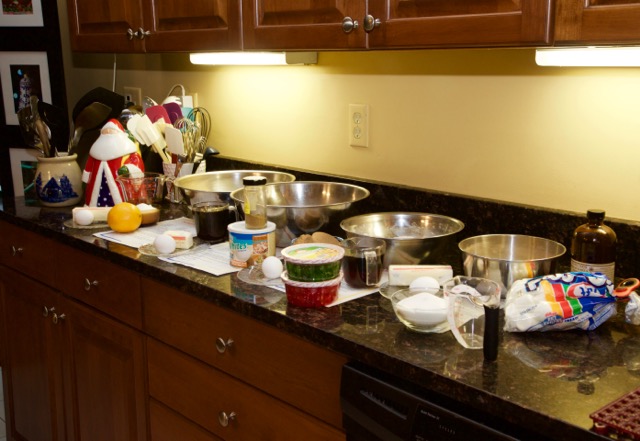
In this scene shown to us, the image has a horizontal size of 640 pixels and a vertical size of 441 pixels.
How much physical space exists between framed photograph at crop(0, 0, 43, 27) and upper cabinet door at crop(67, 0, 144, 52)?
0.59 metres

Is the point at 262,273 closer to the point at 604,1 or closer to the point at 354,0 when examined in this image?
the point at 354,0

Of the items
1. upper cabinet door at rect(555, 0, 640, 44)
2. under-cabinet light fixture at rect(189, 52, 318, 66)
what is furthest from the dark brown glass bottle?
under-cabinet light fixture at rect(189, 52, 318, 66)

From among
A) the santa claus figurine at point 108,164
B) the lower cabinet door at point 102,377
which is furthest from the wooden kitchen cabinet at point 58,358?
the santa claus figurine at point 108,164

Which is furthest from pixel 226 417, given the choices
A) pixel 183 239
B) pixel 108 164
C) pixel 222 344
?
pixel 108 164

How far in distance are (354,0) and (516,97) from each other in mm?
456

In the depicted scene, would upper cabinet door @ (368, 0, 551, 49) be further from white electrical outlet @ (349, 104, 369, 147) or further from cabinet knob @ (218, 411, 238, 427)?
cabinet knob @ (218, 411, 238, 427)

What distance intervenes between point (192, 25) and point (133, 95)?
1.02 m

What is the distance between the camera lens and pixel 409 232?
1813 millimetres

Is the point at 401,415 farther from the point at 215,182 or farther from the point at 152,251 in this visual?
the point at 215,182

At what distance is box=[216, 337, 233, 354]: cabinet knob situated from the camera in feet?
5.18

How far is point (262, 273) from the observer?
165cm

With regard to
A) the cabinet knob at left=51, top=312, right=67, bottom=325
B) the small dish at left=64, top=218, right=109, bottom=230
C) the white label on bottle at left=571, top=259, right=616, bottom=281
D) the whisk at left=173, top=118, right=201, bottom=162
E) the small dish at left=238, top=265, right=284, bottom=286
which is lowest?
the cabinet knob at left=51, top=312, right=67, bottom=325

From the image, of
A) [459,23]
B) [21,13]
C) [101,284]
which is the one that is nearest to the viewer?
[459,23]

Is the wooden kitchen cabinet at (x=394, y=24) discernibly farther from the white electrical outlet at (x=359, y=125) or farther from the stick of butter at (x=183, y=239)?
the stick of butter at (x=183, y=239)
